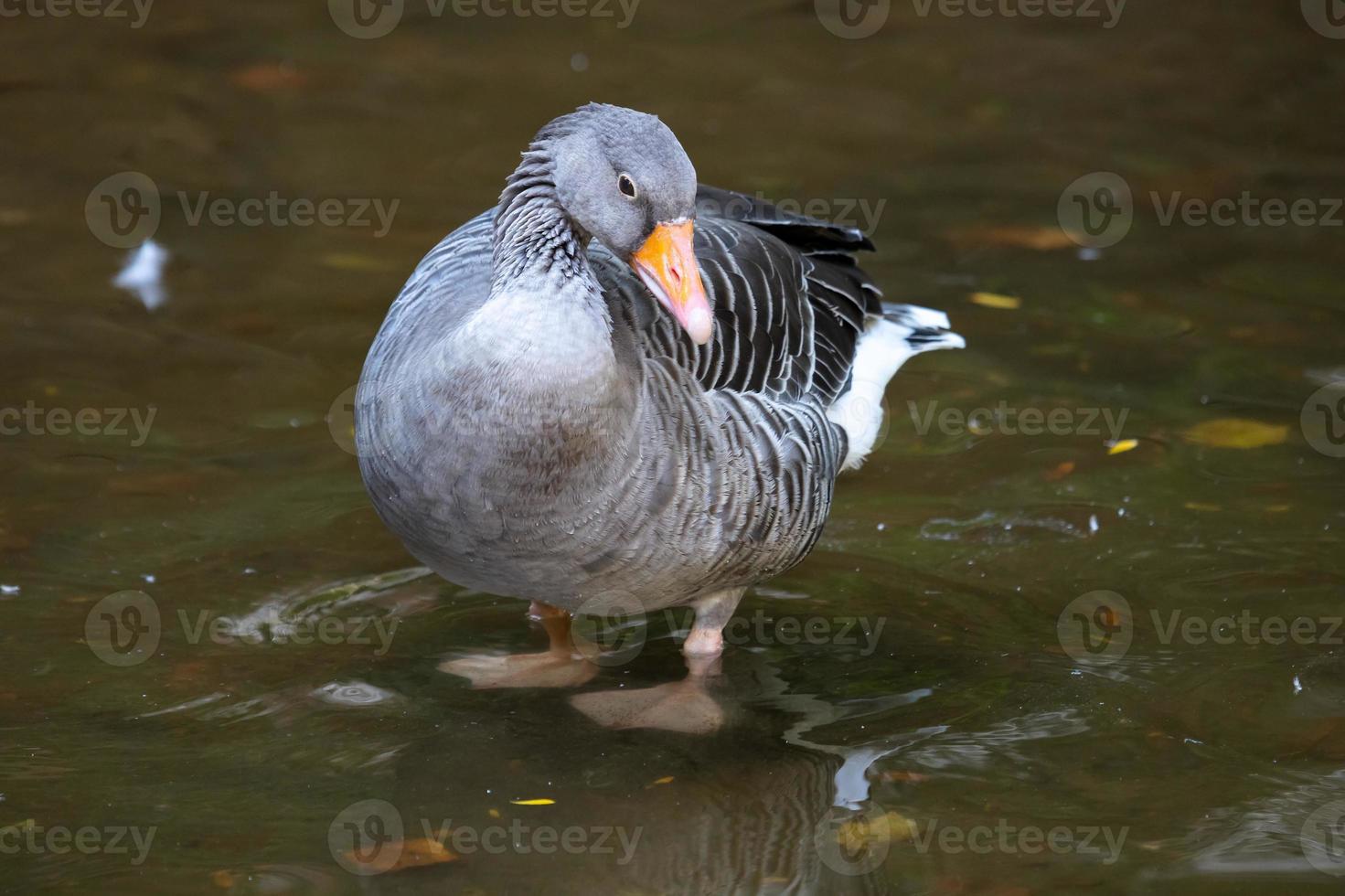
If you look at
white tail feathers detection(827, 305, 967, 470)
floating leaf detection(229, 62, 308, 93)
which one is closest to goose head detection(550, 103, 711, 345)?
white tail feathers detection(827, 305, 967, 470)

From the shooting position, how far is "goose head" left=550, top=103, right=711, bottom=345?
4301mm

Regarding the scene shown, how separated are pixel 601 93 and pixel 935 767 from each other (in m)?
6.36

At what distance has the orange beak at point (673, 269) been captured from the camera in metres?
4.31

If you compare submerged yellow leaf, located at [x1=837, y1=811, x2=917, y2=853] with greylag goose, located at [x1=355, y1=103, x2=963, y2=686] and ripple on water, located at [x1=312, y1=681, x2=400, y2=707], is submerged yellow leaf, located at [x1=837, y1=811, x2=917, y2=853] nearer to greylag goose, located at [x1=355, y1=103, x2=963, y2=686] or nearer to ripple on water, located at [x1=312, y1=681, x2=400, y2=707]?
greylag goose, located at [x1=355, y1=103, x2=963, y2=686]

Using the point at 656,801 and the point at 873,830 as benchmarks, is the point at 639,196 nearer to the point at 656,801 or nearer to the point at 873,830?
the point at 656,801

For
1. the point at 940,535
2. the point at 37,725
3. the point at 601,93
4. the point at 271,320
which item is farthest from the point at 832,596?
the point at 601,93

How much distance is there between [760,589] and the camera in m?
5.91

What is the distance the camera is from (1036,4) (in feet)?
37.4

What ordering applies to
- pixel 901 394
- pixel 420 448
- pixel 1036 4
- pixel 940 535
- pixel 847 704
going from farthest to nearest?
pixel 1036 4
pixel 901 394
pixel 940 535
pixel 847 704
pixel 420 448

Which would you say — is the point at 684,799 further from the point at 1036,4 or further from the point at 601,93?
the point at 1036,4

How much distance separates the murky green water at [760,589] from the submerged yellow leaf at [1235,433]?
0.02 meters

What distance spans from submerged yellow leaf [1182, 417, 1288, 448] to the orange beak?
3247 mm

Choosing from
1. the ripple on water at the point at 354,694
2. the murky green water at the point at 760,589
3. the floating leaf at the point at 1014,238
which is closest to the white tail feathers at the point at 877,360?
the murky green water at the point at 760,589

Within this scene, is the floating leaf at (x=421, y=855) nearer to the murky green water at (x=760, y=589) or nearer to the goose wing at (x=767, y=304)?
the murky green water at (x=760, y=589)
